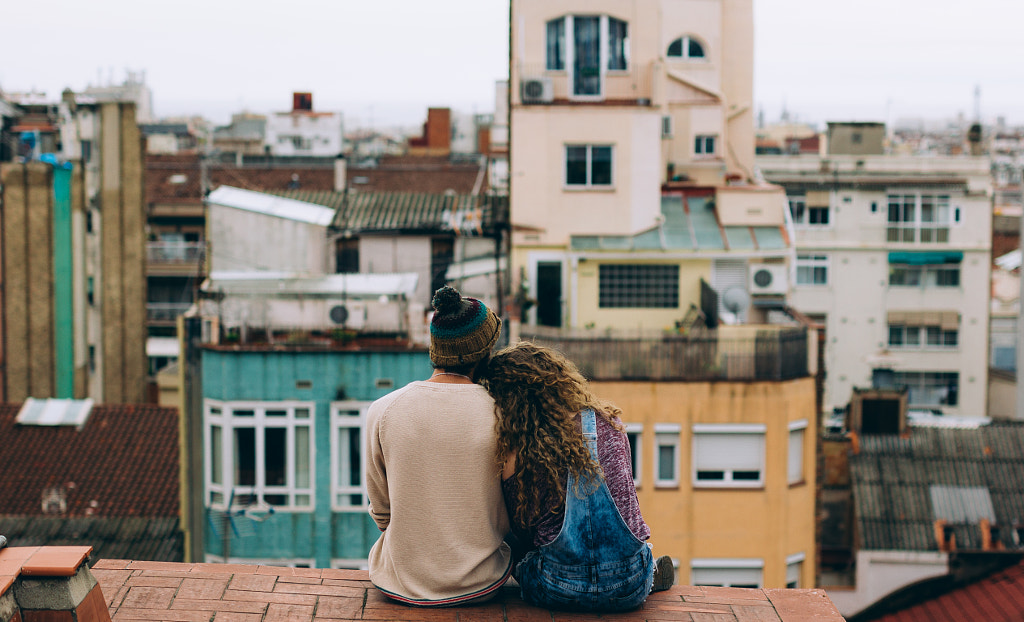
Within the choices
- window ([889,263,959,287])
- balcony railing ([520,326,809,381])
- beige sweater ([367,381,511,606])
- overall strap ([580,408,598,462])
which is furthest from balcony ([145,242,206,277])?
overall strap ([580,408,598,462])

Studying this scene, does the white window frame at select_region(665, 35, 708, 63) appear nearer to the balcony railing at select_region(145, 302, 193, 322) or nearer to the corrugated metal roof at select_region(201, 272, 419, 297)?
the corrugated metal roof at select_region(201, 272, 419, 297)

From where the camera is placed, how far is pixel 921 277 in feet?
126

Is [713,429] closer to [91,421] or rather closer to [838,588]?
[838,588]

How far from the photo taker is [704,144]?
24.2 metres

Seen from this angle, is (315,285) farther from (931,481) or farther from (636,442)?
(931,481)

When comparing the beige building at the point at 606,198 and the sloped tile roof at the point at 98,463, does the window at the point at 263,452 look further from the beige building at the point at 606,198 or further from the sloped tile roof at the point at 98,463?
the beige building at the point at 606,198

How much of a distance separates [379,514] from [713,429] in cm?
1220

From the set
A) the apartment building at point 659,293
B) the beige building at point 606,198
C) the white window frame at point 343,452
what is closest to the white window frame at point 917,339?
the apartment building at point 659,293

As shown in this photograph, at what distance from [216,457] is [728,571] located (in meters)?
8.22

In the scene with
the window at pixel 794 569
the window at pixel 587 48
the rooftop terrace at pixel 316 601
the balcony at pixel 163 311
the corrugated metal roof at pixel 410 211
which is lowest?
the window at pixel 794 569

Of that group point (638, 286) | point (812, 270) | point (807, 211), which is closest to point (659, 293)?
point (638, 286)

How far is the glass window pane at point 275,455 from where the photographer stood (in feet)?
55.0

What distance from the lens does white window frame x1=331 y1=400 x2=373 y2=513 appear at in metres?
16.7

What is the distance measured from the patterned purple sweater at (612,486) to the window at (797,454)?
12.8 metres
